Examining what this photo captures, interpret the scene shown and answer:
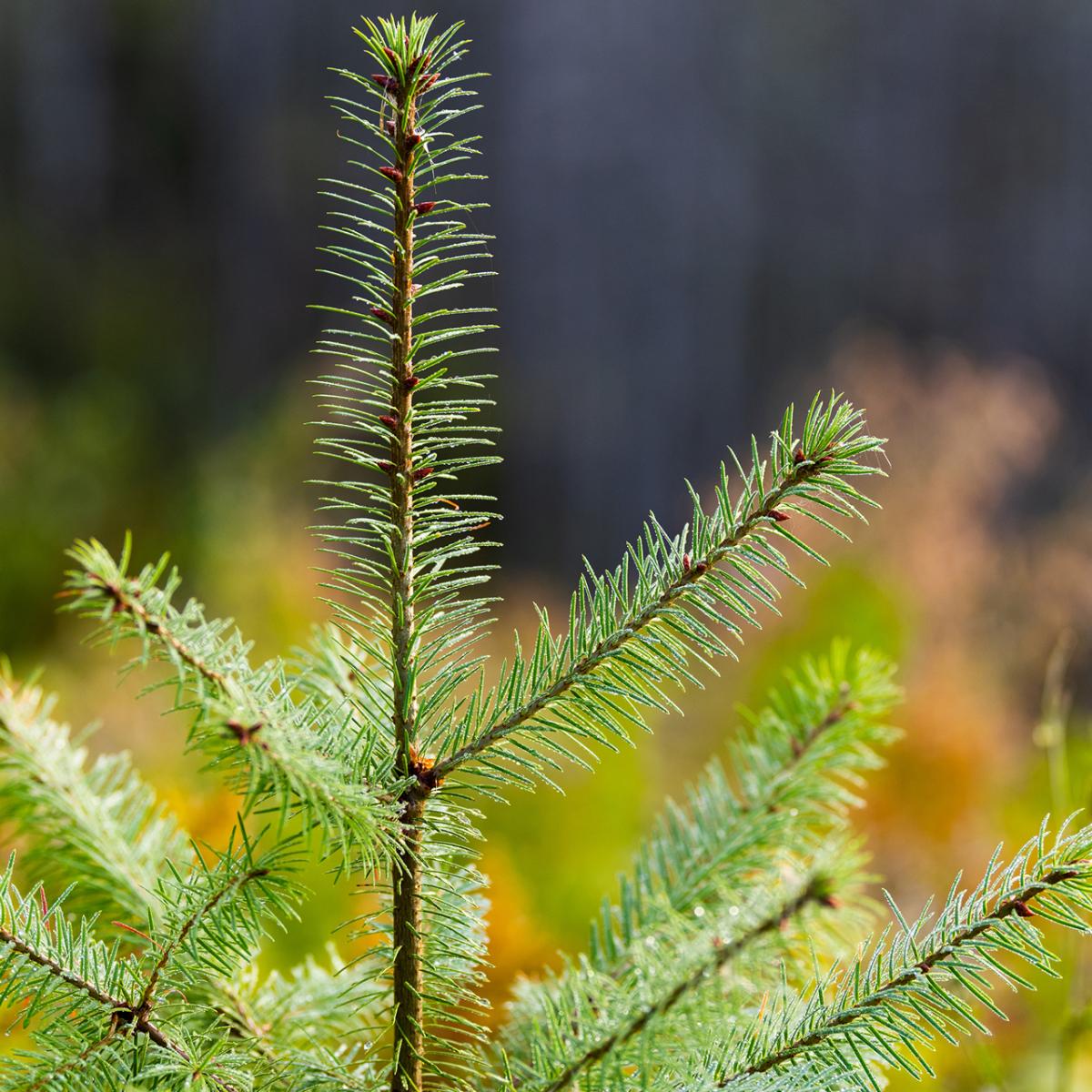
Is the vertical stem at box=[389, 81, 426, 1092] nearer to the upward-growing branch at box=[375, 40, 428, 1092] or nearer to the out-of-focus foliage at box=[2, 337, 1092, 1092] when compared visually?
the upward-growing branch at box=[375, 40, 428, 1092]

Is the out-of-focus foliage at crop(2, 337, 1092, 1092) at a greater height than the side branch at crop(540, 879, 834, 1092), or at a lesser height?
greater

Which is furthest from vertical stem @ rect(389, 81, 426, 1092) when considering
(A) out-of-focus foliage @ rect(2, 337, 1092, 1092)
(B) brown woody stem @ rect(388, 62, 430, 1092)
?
(A) out-of-focus foliage @ rect(2, 337, 1092, 1092)

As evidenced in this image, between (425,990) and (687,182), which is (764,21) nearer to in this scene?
(687,182)

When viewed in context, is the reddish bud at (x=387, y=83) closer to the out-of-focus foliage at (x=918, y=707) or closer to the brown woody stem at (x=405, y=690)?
the brown woody stem at (x=405, y=690)

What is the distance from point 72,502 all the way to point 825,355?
249cm

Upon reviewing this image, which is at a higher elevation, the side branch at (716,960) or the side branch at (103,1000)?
the side branch at (103,1000)

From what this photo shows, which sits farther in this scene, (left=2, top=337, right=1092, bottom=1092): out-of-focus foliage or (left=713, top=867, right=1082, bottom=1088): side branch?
(left=2, top=337, right=1092, bottom=1092): out-of-focus foliage

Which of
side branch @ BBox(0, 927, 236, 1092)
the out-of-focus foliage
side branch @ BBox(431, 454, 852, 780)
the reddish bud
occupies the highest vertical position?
the out-of-focus foliage

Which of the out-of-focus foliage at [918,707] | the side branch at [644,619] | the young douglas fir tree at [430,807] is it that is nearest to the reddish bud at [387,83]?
the young douglas fir tree at [430,807]

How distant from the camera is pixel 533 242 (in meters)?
3.75

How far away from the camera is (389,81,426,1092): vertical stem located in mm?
209

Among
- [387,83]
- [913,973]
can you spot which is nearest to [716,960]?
[913,973]

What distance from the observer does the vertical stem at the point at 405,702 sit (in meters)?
0.21

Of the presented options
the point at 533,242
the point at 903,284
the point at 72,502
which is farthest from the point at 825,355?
the point at 72,502
